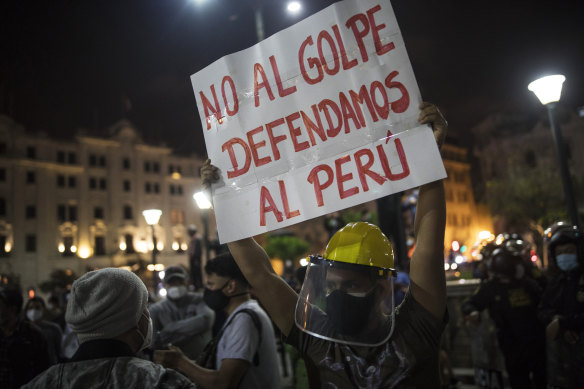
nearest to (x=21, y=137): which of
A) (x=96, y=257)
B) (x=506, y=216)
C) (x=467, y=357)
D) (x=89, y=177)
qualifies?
(x=89, y=177)

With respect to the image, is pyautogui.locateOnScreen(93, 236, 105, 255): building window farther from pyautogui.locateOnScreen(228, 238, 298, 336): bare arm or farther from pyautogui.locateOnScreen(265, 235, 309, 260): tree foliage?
pyautogui.locateOnScreen(228, 238, 298, 336): bare arm

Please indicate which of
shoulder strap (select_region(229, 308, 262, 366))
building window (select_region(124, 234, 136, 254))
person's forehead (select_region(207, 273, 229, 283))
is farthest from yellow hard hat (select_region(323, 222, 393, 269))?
building window (select_region(124, 234, 136, 254))

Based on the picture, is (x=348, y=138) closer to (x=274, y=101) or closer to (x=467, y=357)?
(x=274, y=101)

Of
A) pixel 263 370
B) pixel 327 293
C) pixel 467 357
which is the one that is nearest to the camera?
pixel 327 293

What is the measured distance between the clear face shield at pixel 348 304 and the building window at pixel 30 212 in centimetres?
5281

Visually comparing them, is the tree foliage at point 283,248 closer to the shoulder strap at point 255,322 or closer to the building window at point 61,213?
the building window at point 61,213

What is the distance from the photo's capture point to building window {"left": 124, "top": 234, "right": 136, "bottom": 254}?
178 feet

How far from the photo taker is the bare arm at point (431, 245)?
2.14m

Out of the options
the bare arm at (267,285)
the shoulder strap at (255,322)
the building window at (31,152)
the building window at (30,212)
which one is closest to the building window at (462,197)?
the building window at (30,212)

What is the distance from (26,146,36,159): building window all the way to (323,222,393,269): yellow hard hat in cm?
5335

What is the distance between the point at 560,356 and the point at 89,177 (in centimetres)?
5417

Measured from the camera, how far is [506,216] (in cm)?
4222

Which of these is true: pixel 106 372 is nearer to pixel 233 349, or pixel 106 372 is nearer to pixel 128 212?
pixel 233 349

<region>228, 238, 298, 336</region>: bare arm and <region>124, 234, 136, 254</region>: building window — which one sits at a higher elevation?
<region>124, 234, 136, 254</region>: building window
